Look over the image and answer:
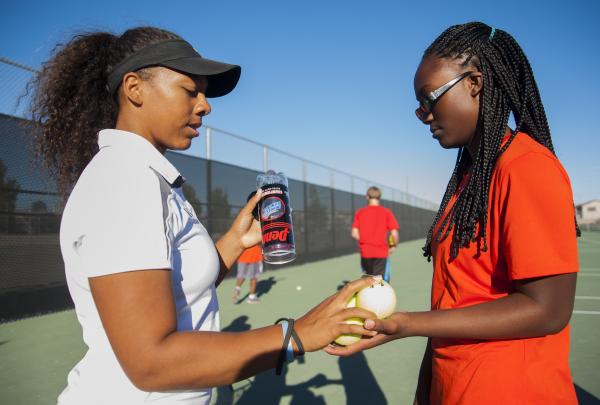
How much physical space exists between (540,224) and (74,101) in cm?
183

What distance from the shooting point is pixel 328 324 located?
1266 millimetres

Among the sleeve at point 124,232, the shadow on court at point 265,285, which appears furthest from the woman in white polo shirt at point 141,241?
the shadow on court at point 265,285

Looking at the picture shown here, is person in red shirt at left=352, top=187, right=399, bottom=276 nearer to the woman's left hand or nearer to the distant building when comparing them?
the woman's left hand

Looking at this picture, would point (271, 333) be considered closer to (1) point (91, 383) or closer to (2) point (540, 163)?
(1) point (91, 383)

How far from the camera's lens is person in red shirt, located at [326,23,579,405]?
4.01 feet

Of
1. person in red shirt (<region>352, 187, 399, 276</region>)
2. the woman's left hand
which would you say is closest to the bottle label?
the woman's left hand

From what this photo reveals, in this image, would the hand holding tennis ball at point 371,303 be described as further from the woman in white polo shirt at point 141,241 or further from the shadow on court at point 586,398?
the shadow on court at point 586,398

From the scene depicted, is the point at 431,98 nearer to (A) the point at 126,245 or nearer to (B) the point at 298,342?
(B) the point at 298,342

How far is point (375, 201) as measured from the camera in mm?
8531

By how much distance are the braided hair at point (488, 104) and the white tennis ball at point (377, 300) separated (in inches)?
12.2

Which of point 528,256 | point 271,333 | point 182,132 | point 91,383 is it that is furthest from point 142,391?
point 528,256

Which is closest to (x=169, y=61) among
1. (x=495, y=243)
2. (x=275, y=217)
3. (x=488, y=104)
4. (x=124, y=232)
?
(x=124, y=232)

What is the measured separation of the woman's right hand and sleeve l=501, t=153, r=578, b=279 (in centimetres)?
50

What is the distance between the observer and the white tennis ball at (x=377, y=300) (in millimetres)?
1392
